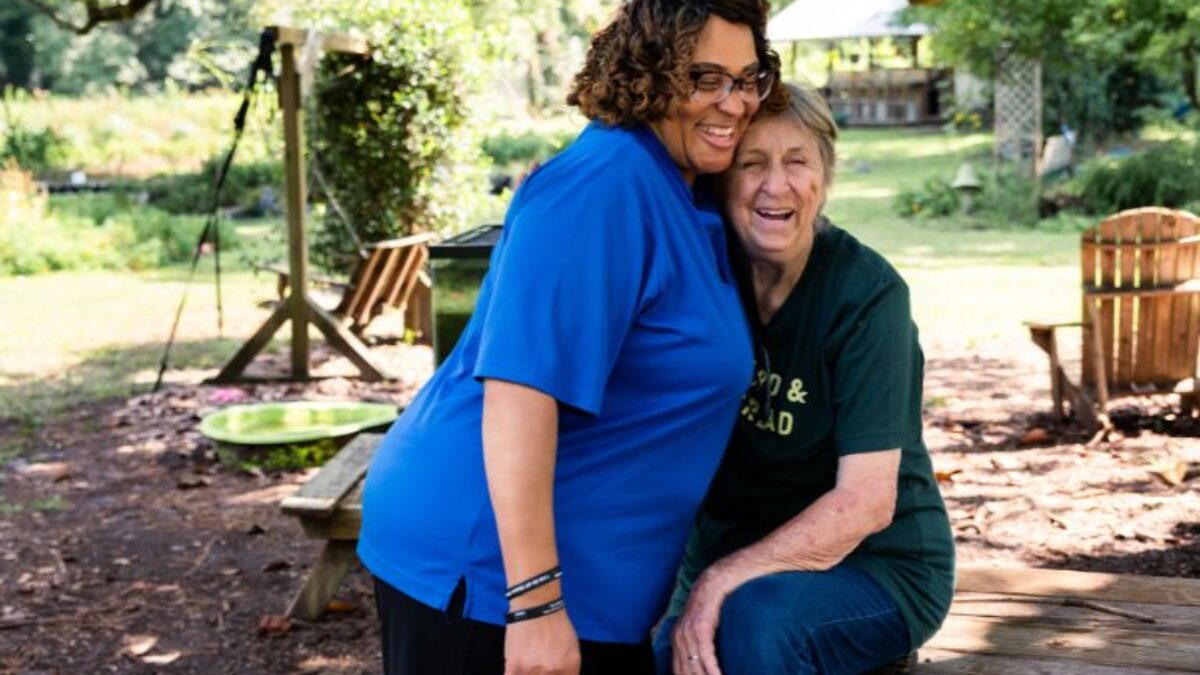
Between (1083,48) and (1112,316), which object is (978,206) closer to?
A: (1083,48)

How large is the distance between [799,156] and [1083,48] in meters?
16.3

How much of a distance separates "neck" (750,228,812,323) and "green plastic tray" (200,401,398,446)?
17.1 feet

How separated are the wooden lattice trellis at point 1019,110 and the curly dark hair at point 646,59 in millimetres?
19286

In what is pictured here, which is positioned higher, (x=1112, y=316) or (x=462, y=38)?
(x=462, y=38)

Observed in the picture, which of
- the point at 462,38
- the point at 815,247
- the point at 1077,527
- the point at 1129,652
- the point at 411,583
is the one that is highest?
the point at 462,38

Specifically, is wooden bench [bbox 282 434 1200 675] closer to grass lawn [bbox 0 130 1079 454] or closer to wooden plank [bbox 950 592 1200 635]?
wooden plank [bbox 950 592 1200 635]

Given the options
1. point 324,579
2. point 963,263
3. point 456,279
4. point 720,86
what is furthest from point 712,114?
point 963,263

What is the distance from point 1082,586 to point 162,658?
3.11 m

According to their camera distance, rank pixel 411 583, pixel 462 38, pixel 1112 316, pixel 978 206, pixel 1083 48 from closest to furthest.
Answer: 1. pixel 411 583
2. pixel 1112 316
3. pixel 462 38
4. pixel 1083 48
5. pixel 978 206

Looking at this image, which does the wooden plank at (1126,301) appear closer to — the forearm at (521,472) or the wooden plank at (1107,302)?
the wooden plank at (1107,302)

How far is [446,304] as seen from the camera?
15.3 feet

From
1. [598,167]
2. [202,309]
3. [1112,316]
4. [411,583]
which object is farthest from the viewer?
[202,309]

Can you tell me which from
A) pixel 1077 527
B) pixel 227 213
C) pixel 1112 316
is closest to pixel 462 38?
pixel 1112 316

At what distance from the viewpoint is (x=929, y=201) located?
19734mm
